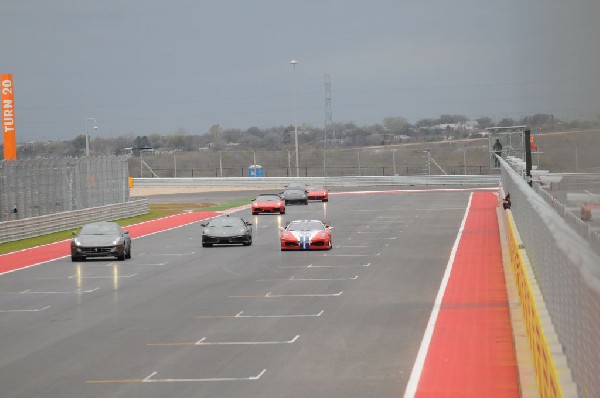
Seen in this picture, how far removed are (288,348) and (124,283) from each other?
12415mm

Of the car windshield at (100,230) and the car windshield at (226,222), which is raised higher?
the car windshield at (100,230)

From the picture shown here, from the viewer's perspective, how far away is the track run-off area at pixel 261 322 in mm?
15664

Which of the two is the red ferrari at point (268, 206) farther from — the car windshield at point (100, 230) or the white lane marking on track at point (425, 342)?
the white lane marking on track at point (425, 342)

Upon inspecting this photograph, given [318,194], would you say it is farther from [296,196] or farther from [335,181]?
[335,181]

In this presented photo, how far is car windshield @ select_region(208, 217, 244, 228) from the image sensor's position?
4278cm

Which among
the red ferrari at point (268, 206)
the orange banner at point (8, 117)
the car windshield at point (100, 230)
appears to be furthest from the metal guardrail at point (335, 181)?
the car windshield at point (100, 230)

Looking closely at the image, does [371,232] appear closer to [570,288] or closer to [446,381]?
[446,381]

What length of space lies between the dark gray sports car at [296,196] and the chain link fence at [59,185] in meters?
12.4

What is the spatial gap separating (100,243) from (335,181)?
65.9 meters

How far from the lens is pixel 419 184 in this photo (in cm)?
9862

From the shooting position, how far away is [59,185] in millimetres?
53875

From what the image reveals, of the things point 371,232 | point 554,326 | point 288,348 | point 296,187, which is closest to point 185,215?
point 296,187

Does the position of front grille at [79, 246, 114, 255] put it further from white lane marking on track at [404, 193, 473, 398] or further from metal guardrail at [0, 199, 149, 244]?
white lane marking on track at [404, 193, 473, 398]

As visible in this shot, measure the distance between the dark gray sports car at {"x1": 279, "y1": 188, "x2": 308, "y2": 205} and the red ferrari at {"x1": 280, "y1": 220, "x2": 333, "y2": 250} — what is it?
33308 mm
